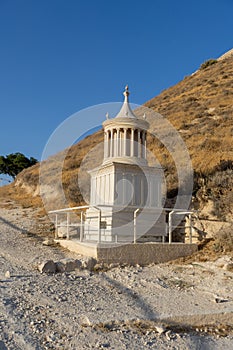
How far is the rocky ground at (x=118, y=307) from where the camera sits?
620 centimetres

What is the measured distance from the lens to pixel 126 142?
16266mm

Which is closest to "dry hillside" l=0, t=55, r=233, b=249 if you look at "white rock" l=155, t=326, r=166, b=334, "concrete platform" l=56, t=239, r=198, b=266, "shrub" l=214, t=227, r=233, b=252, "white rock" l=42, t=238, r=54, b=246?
"shrub" l=214, t=227, r=233, b=252

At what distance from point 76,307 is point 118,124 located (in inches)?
395

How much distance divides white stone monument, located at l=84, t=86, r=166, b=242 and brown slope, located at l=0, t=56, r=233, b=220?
2391mm

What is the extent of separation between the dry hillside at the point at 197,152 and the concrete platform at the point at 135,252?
7.68 ft

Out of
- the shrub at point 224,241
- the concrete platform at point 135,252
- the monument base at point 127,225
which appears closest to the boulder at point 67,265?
the concrete platform at point 135,252

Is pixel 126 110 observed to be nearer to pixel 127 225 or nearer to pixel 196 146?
pixel 127 225

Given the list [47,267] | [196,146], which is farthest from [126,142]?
[196,146]

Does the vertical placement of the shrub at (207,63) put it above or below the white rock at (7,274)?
above

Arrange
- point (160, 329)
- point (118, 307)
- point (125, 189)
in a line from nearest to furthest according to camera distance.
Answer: point (160, 329) → point (118, 307) → point (125, 189)

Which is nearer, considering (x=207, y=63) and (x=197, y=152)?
(x=197, y=152)

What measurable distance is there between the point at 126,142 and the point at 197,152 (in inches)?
324

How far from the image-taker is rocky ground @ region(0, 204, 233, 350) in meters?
6.20

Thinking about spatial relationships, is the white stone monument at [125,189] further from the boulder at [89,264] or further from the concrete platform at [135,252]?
the boulder at [89,264]
